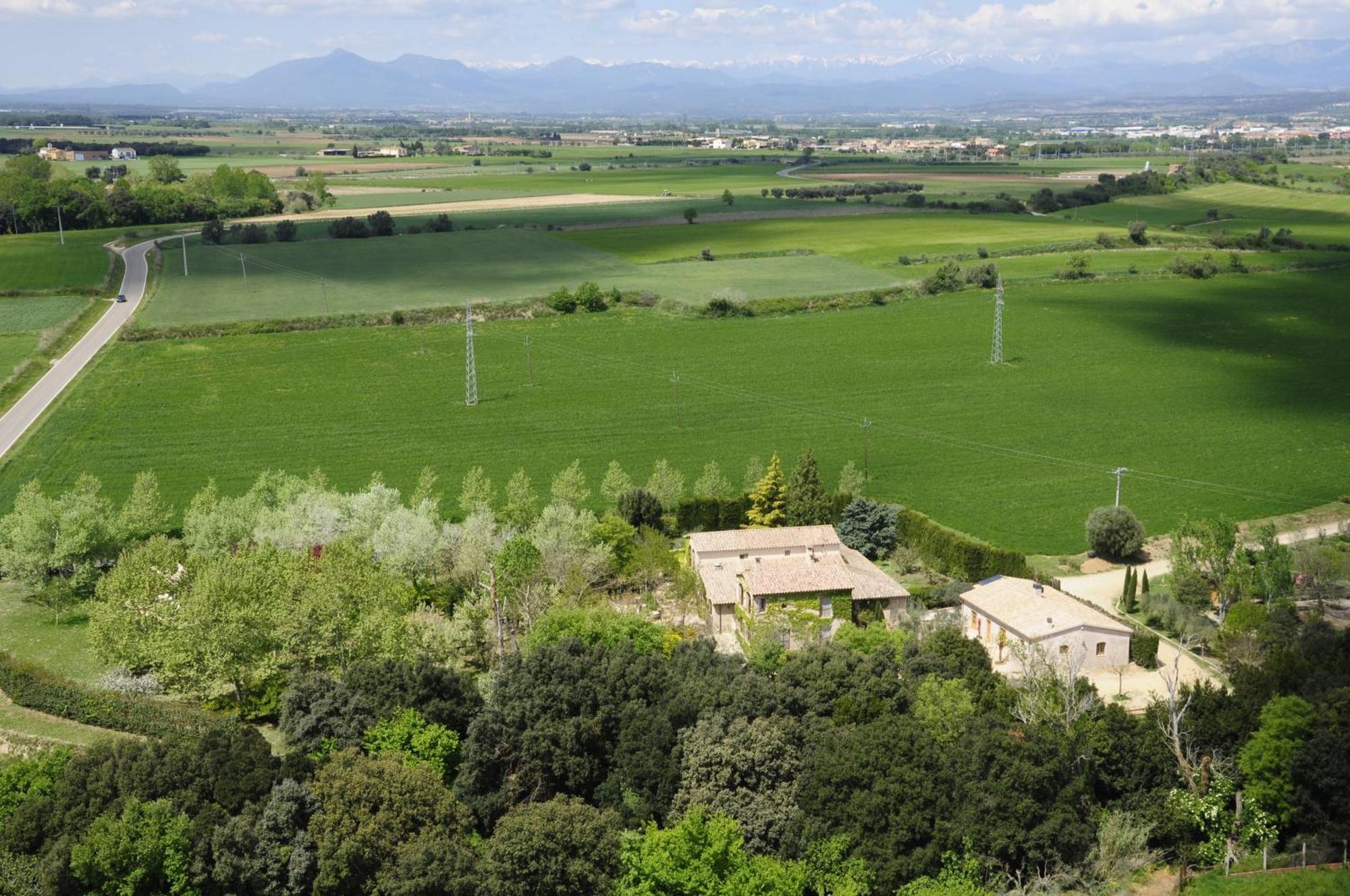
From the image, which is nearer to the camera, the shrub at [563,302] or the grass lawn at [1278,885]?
the grass lawn at [1278,885]

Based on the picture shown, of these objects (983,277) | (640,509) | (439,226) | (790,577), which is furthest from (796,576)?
(439,226)

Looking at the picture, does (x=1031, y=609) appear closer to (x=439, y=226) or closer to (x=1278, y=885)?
(x=1278, y=885)

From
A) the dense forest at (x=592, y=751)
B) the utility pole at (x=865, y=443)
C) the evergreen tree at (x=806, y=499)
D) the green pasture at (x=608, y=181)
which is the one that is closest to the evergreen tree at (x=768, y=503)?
the evergreen tree at (x=806, y=499)

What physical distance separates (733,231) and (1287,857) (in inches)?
3952

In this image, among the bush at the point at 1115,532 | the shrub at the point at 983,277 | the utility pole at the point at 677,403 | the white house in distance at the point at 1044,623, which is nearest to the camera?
the white house in distance at the point at 1044,623

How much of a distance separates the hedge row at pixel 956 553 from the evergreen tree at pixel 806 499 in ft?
8.92

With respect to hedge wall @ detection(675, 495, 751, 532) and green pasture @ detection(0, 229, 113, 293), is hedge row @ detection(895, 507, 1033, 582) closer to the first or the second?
hedge wall @ detection(675, 495, 751, 532)

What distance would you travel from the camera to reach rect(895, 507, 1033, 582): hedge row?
4394cm

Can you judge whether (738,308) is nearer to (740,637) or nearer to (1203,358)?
(1203,358)

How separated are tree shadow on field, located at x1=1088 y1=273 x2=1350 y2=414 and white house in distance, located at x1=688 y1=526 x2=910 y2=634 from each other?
31.1m

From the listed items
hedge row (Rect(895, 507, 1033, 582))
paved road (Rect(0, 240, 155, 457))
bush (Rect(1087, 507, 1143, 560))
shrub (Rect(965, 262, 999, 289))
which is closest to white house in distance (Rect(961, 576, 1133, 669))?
hedge row (Rect(895, 507, 1033, 582))

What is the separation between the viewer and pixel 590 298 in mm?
87688

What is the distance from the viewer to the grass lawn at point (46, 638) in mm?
37875

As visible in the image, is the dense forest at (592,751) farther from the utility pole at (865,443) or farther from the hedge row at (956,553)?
the utility pole at (865,443)
